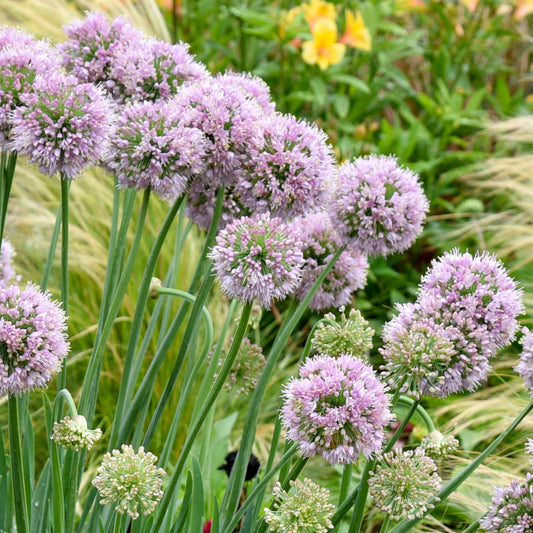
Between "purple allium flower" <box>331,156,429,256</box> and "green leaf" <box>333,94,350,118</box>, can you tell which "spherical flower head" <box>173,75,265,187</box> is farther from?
"green leaf" <box>333,94,350,118</box>

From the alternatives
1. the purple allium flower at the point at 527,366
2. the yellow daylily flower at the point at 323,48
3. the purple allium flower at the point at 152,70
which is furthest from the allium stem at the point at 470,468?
the yellow daylily flower at the point at 323,48

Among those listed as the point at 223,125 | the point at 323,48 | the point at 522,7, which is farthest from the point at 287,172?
the point at 522,7

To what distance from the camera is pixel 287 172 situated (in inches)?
46.8

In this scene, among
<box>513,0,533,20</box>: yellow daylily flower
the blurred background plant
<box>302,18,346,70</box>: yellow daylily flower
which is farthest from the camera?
<box>513,0,533,20</box>: yellow daylily flower

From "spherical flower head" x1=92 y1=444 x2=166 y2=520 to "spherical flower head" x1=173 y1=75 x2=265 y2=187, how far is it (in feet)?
1.33

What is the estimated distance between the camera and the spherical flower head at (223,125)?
1.17 meters

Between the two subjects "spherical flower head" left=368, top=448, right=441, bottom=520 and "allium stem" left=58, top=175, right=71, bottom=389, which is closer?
"spherical flower head" left=368, top=448, right=441, bottom=520

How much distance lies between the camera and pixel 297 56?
3.72 metres

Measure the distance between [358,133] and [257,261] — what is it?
241cm

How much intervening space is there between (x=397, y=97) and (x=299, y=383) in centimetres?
288

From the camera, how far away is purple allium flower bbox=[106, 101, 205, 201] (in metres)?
1.11

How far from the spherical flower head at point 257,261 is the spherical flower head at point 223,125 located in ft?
0.40

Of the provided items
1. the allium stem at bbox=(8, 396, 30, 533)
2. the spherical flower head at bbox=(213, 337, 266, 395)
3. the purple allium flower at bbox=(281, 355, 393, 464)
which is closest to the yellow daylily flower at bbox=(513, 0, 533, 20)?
the spherical flower head at bbox=(213, 337, 266, 395)

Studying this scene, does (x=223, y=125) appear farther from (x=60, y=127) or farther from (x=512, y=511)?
(x=512, y=511)
